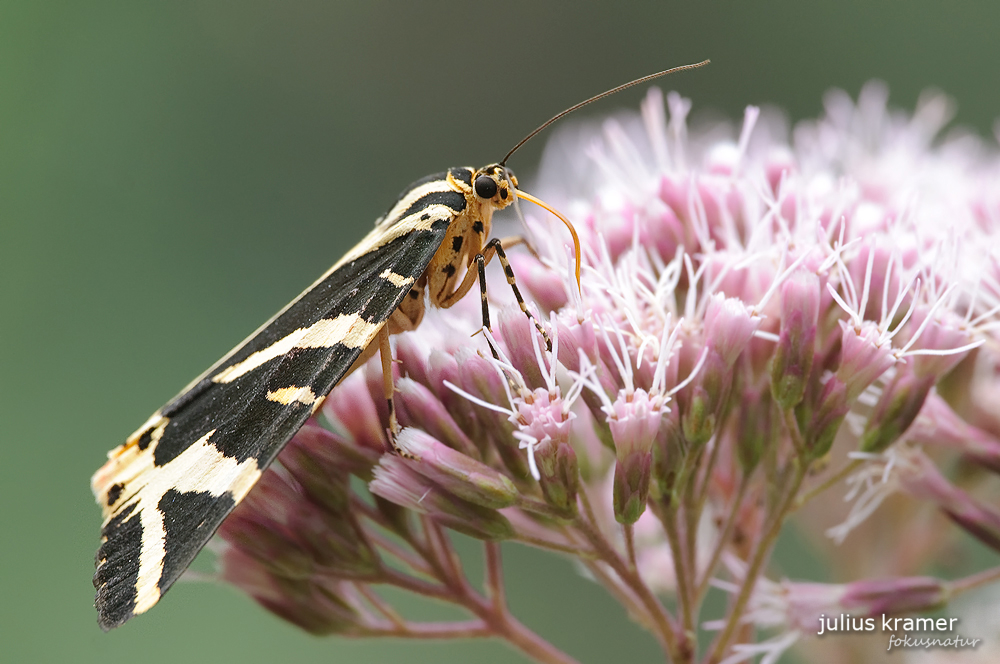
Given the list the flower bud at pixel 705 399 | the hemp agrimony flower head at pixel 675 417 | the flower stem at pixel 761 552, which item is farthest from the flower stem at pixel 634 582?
the flower bud at pixel 705 399

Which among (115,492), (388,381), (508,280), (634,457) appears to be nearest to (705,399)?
(634,457)

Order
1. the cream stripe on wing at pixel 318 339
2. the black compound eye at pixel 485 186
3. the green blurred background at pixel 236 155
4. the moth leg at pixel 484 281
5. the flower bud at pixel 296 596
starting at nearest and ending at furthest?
the cream stripe on wing at pixel 318 339
the moth leg at pixel 484 281
the flower bud at pixel 296 596
the black compound eye at pixel 485 186
the green blurred background at pixel 236 155

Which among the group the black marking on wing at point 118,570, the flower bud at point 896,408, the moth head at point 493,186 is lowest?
the flower bud at point 896,408

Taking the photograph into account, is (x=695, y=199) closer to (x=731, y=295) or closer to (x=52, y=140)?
(x=731, y=295)

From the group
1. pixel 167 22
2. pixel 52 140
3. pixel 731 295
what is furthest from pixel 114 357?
pixel 731 295

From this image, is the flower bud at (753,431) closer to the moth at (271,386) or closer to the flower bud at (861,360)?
the flower bud at (861,360)

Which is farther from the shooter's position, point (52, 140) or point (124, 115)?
point (124, 115)

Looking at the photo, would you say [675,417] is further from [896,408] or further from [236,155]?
[236,155]
